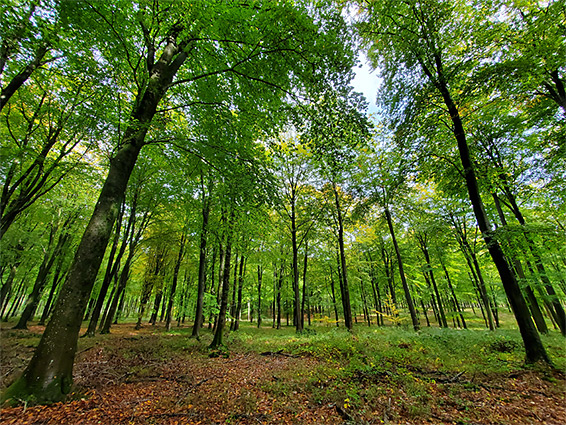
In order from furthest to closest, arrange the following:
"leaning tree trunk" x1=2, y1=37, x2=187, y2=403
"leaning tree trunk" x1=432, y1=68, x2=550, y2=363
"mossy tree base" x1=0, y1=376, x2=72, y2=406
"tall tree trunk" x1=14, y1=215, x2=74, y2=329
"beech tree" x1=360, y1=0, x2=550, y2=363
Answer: "tall tree trunk" x1=14, y1=215, x2=74, y2=329, "beech tree" x1=360, y1=0, x2=550, y2=363, "leaning tree trunk" x1=432, y1=68, x2=550, y2=363, "leaning tree trunk" x1=2, y1=37, x2=187, y2=403, "mossy tree base" x1=0, y1=376, x2=72, y2=406

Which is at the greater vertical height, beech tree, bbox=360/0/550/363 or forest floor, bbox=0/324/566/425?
beech tree, bbox=360/0/550/363

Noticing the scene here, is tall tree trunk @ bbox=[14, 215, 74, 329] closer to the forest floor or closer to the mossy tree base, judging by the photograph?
the forest floor

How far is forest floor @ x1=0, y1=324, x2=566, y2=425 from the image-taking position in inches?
149

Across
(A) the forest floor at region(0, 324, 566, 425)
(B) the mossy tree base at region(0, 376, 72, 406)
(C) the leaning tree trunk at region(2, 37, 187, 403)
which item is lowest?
(A) the forest floor at region(0, 324, 566, 425)

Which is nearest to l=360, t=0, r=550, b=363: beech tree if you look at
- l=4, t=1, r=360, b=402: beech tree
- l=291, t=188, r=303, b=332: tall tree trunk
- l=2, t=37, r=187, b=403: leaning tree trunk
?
l=4, t=1, r=360, b=402: beech tree

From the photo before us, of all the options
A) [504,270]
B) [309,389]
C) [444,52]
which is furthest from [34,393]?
[444,52]

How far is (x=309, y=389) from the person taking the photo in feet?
16.8

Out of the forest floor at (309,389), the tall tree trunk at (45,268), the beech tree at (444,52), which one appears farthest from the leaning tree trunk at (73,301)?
the tall tree trunk at (45,268)

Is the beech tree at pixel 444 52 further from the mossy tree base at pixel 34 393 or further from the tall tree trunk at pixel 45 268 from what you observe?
the tall tree trunk at pixel 45 268

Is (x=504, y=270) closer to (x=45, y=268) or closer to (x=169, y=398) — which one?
(x=169, y=398)

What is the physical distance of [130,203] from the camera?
13.4 meters

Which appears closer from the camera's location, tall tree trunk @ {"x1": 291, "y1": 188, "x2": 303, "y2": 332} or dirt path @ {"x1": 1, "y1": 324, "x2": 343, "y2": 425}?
dirt path @ {"x1": 1, "y1": 324, "x2": 343, "y2": 425}

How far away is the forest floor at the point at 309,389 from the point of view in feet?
12.4

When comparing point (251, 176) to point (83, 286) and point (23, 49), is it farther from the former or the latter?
point (23, 49)
